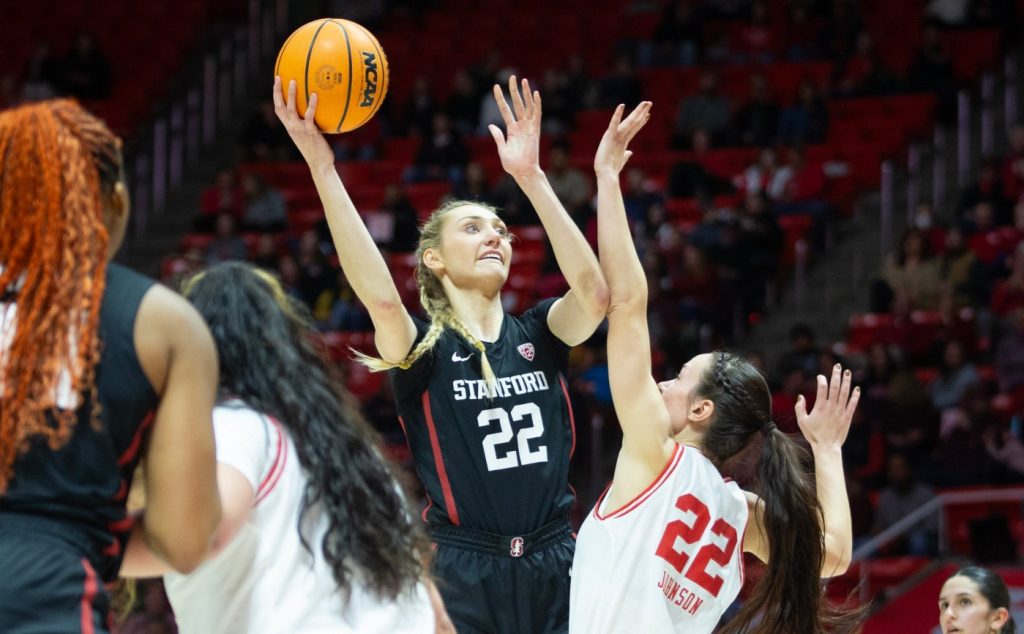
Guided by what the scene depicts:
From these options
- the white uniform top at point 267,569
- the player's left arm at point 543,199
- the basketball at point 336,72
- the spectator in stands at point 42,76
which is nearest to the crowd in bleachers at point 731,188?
the spectator in stands at point 42,76

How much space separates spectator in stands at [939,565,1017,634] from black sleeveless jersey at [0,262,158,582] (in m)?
3.79

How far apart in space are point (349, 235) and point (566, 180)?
421 inches

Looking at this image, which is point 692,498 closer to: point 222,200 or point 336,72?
point 336,72

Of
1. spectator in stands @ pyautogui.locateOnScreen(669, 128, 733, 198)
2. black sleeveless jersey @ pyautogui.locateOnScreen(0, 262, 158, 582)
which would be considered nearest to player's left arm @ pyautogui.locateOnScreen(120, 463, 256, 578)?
black sleeveless jersey @ pyautogui.locateOnScreen(0, 262, 158, 582)

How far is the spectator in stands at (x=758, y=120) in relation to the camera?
1564 centimetres

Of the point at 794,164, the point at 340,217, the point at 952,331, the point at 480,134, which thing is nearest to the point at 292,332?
the point at 340,217

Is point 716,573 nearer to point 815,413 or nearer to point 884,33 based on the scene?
point 815,413

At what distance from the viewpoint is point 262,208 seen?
16078 millimetres

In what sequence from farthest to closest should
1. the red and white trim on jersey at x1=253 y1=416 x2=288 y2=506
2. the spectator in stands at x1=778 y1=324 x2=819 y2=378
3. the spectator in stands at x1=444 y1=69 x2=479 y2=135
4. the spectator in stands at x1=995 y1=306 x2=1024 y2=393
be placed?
the spectator in stands at x1=444 y1=69 x2=479 y2=135, the spectator in stands at x1=778 y1=324 x2=819 y2=378, the spectator in stands at x1=995 y1=306 x2=1024 y2=393, the red and white trim on jersey at x1=253 y1=416 x2=288 y2=506

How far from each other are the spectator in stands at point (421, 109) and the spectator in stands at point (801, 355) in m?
5.95

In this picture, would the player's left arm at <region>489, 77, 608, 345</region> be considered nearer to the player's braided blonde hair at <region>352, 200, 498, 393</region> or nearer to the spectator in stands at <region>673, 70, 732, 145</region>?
the player's braided blonde hair at <region>352, 200, 498, 393</region>

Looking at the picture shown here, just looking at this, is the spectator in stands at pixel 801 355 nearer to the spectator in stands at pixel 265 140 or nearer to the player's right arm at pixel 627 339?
the spectator in stands at pixel 265 140

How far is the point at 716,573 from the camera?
14.0ft

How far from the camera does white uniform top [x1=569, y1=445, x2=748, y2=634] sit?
4.17 meters
